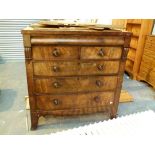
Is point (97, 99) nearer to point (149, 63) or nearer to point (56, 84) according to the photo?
point (56, 84)

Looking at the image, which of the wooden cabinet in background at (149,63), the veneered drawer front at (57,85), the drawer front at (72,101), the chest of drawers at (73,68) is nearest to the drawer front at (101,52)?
the chest of drawers at (73,68)

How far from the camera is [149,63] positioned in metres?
2.21

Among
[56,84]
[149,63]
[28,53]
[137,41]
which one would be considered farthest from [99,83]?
[137,41]

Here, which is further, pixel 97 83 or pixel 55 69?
pixel 97 83

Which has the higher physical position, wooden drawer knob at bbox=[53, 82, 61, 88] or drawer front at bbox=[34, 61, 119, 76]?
drawer front at bbox=[34, 61, 119, 76]

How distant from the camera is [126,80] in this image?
250 cm

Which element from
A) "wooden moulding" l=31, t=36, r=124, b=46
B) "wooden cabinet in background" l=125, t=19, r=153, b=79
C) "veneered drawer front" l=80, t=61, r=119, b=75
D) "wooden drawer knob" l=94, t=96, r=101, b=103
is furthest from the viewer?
"wooden cabinet in background" l=125, t=19, r=153, b=79

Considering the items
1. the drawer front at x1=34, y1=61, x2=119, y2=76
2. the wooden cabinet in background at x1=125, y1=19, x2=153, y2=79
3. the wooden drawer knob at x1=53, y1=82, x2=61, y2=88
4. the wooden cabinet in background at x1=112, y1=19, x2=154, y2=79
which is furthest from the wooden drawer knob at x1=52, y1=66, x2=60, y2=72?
the wooden cabinet in background at x1=125, y1=19, x2=153, y2=79

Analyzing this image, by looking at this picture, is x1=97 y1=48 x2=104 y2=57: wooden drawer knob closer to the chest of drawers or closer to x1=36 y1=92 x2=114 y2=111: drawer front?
the chest of drawers

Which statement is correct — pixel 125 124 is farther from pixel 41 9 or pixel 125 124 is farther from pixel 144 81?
pixel 41 9

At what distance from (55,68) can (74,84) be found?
0.67 ft

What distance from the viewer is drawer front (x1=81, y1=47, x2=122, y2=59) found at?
119 centimetres

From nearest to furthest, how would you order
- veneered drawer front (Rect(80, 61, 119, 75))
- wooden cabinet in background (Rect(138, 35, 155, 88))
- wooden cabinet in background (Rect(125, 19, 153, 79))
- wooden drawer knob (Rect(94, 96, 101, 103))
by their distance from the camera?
veneered drawer front (Rect(80, 61, 119, 75))
wooden drawer knob (Rect(94, 96, 101, 103))
wooden cabinet in background (Rect(138, 35, 155, 88))
wooden cabinet in background (Rect(125, 19, 153, 79))

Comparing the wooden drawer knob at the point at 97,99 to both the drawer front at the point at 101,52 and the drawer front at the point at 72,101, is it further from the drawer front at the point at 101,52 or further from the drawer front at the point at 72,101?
the drawer front at the point at 101,52
